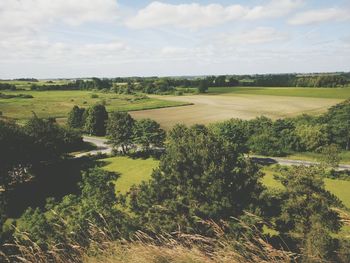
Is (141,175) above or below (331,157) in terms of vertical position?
below

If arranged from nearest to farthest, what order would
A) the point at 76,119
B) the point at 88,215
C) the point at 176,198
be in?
the point at 88,215, the point at 176,198, the point at 76,119

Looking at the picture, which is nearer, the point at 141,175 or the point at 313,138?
the point at 141,175

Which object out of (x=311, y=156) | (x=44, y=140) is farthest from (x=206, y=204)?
(x=311, y=156)

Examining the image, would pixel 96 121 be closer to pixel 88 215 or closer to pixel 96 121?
pixel 96 121

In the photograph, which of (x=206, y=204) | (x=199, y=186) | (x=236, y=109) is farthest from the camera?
(x=236, y=109)

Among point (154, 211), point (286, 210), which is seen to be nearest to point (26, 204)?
point (154, 211)

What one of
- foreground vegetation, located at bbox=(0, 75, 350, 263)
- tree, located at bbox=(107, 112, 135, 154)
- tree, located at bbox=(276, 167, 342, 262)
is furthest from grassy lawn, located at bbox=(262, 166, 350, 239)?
tree, located at bbox=(107, 112, 135, 154)

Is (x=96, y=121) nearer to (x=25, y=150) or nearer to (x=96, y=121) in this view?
(x=96, y=121)

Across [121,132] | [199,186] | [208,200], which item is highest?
[199,186]
